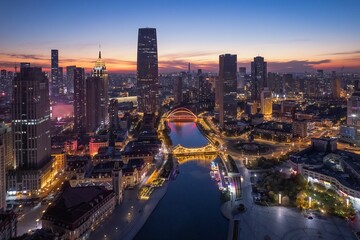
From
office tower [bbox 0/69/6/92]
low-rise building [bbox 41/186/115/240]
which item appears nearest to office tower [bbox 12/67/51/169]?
low-rise building [bbox 41/186/115/240]

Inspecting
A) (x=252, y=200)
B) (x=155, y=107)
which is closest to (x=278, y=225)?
(x=252, y=200)

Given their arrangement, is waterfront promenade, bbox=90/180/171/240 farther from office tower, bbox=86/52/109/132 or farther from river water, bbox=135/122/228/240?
office tower, bbox=86/52/109/132

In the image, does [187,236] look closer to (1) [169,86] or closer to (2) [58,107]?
(2) [58,107]

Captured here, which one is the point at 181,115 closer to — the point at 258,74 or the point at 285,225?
the point at 258,74

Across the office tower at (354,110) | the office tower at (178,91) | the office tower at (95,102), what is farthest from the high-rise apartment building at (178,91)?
the office tower at (354,110)

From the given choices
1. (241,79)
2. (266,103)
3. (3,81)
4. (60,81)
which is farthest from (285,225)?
Result: (241,79)

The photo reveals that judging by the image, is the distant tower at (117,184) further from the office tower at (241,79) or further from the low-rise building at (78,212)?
the office tower at (241,79)
